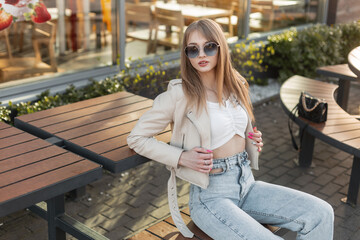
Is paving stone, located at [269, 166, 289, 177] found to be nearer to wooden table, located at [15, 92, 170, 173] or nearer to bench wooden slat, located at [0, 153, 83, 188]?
wooden table, located at [15, 92, 170, 173]

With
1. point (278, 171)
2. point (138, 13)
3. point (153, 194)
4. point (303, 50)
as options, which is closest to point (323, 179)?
point (278, 171)

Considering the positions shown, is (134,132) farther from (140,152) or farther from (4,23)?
(4,23)

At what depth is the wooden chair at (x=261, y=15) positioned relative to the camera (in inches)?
312

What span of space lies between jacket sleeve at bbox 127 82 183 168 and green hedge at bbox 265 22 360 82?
5070 millimetres

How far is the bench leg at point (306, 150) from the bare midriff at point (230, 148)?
2199 mm

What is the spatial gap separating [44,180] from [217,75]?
3.93 ft

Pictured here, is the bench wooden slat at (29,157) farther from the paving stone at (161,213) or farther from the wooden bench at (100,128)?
the paving stone at (161,213)

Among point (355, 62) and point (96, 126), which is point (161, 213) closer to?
point (96, 126)

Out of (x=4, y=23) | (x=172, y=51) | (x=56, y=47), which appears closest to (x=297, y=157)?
(x=172, y=51)

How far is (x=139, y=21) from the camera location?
20.1 feet

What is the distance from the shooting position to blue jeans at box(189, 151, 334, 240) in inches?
107

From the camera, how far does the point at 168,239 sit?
283cm

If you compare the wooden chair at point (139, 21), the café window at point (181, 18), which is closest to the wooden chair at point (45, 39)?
the café window at point (181, 18)

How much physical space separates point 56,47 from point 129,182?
→ 174 cm
